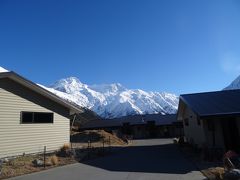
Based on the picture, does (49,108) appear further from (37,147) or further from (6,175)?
(6,175)

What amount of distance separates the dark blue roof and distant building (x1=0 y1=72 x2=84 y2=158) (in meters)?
8.80

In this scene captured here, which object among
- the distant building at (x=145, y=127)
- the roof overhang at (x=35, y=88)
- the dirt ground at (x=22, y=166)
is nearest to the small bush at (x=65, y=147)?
the dirt ground at (x=22, y=166)

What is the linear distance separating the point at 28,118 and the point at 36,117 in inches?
30.7

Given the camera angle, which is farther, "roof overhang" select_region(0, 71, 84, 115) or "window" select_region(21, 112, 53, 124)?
"window" select_region(21, 112, 53, 124)

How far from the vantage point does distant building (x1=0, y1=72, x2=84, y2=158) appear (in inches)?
690

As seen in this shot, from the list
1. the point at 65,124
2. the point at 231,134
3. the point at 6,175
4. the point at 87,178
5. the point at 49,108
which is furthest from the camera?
the point at 65,124

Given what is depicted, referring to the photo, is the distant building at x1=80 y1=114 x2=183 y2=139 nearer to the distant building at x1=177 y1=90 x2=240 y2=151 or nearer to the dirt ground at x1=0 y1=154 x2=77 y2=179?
the distant building at x1=177 y1=90 x2=240 y2=151

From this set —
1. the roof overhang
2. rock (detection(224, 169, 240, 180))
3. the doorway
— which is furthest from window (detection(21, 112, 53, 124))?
rock (detection(224, 169, 240, 180))

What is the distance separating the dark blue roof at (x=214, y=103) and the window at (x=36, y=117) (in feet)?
31.0

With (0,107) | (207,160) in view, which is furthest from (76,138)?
(207,160)

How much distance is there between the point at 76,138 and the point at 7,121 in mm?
25097

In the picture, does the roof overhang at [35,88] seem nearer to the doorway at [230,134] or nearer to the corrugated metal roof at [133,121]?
the doorway at [230,134]

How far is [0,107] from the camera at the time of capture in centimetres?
1716

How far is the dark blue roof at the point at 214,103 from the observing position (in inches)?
709
